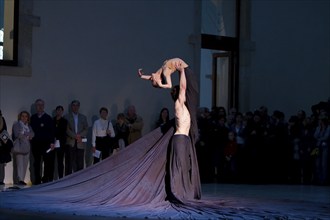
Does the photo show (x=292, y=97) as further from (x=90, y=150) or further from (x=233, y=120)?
(x=90, y=150)

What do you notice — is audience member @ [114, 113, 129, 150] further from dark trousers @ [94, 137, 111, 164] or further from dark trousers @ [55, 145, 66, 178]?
dark trousers @ [55, 145, 66, 178]

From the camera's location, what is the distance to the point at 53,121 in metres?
15.1

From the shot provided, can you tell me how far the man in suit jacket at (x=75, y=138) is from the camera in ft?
50.4

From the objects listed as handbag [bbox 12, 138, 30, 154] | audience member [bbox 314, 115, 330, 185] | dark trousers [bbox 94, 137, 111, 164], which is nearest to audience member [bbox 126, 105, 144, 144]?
dark trousers [bbox 94, 137, 111, 164]

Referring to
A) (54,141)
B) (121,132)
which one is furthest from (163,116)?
(54,141)

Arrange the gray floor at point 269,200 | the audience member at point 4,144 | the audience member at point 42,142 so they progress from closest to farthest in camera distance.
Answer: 1. the gray floor at point 269,200
2. the audience member at point 4,144
3. the audience member at point 42,142

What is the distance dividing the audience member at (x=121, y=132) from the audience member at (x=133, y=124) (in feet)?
0.28

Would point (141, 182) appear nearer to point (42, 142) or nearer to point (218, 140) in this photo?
point (42, 142)

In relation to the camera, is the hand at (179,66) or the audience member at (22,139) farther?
the audience member at (22,139)

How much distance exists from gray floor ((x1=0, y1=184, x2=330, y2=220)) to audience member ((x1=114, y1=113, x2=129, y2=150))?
190cm

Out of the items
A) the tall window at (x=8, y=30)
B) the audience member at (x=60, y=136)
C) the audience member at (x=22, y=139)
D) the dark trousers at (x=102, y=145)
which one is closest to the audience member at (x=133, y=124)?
the dark trousers at (x=102, y=145)

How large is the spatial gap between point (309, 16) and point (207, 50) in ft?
10.1

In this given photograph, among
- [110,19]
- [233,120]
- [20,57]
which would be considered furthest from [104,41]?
[233,120]

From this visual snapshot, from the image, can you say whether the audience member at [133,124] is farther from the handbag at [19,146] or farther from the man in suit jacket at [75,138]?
the handbag at [19,146]
